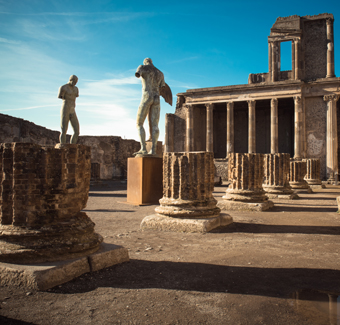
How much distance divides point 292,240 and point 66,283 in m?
3.02

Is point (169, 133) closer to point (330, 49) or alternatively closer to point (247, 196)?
point (330, 49)

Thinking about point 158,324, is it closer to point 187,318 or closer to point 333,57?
point 187,318

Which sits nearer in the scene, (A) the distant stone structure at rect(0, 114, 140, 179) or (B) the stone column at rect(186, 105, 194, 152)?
(A) the distant stone structure at rect(0, 114, 140, 179)

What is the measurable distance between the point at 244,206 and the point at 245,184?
54 cm

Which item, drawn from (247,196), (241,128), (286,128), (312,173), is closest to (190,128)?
(241,128)

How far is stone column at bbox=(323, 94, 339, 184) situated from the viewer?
830 inches

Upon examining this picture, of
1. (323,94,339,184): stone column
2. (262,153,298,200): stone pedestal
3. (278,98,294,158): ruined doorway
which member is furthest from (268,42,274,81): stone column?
(262,153,298,200): stone pedestal

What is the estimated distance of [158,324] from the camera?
6.49ft

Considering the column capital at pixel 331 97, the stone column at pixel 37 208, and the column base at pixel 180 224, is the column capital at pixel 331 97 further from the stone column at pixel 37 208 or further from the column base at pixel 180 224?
the stone column at pixel 37 208

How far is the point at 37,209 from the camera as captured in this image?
2.85 meters

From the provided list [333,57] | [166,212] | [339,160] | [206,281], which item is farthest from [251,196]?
[333,57]

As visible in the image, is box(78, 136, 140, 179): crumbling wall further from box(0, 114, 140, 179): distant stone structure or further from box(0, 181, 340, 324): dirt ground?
box(0, 181, 340, 324): dirt ground

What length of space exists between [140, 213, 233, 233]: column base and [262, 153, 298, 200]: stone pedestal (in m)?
5.10

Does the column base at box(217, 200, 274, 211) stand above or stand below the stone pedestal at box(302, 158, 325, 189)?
below
